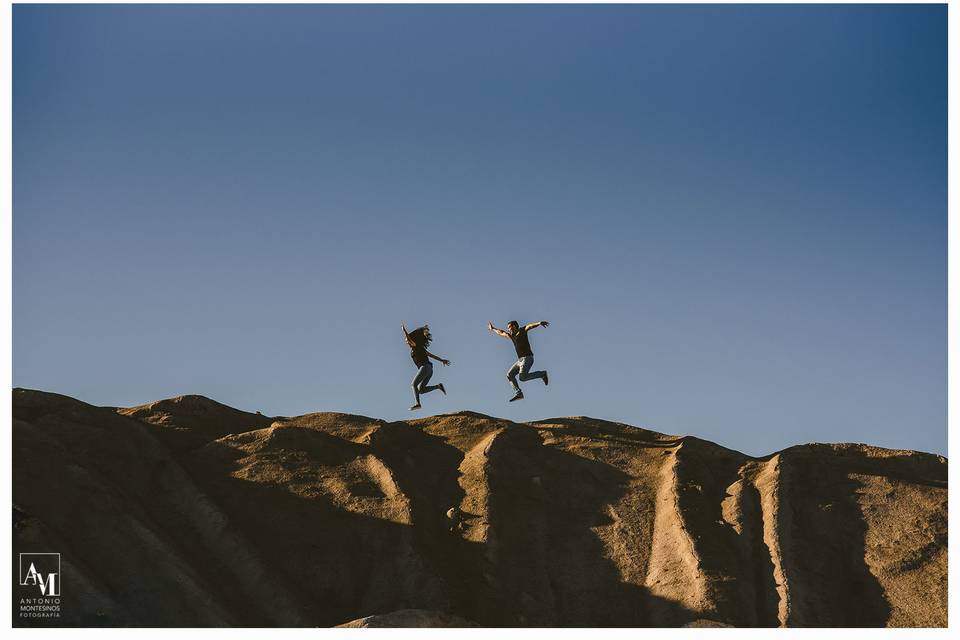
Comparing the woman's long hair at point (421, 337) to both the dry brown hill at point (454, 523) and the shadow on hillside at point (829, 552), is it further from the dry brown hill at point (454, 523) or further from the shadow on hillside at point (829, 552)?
the shadow on hillside at point (829, 552)

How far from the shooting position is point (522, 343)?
104 ft

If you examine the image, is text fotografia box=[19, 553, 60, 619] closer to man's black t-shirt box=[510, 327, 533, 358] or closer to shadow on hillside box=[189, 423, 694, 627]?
shadow on hillside box=[189, 423, 694, 627]

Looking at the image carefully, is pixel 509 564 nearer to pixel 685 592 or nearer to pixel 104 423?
pixel 685 592

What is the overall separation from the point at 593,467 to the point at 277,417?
32.9ft

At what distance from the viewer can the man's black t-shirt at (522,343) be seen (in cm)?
3159

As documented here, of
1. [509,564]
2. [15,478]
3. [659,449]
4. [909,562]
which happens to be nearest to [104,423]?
[15,478]

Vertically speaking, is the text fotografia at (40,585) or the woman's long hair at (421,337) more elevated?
the woman's long hair at (421,337)

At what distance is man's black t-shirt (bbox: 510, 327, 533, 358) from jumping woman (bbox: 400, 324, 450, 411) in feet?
6.80

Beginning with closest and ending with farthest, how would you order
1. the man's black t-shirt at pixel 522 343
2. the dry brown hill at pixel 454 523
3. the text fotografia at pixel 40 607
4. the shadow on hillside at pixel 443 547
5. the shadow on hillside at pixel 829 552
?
1. the text fotografia at pixel 40 607
2. the dry brown hill at pixel 454 523
3. the shadow on hillside at pixel 443 547
4. the shadow on hillside at pixel 829 552
5. the man's black t-shirt at pixel 522 343

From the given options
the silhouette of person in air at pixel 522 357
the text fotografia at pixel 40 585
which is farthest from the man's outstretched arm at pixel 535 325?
the text fotografia at pixel 40 585

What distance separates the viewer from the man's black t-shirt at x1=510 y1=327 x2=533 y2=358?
3159 centimetres

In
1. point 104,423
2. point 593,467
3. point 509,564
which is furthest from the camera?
point 593,467

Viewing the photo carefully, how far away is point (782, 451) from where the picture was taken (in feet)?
109

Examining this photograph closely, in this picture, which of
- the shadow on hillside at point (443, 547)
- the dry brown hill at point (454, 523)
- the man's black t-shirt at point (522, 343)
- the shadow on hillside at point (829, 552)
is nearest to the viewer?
the dry brown hill at point (454, 523)
